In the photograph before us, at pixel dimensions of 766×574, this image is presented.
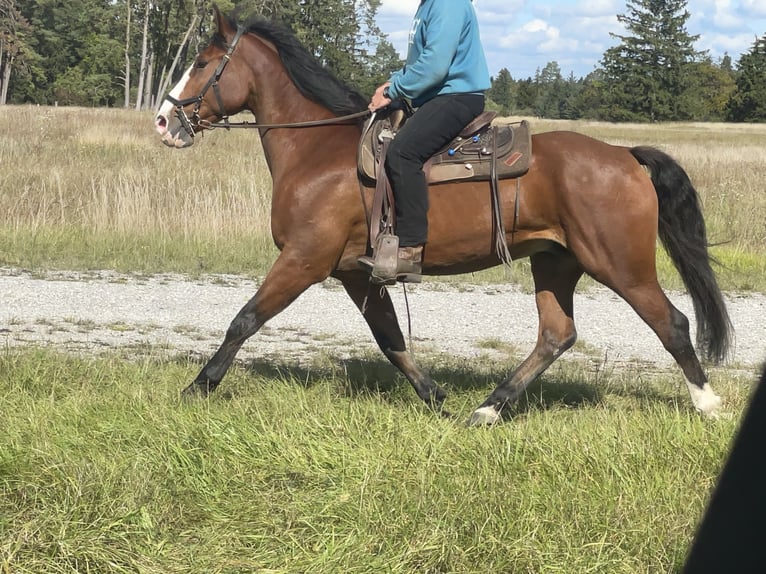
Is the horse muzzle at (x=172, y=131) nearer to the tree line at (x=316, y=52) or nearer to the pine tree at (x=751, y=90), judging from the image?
the tree line at (x=316, y=52)

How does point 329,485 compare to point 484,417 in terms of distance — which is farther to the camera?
point 484,417

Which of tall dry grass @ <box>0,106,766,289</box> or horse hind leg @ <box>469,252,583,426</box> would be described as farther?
tall dry grass @ <box>0,106,766,289</box>

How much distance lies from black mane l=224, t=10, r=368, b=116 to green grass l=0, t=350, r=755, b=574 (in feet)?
6.89

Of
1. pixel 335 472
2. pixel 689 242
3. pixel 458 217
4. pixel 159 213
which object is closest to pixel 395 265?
pixel 458 217

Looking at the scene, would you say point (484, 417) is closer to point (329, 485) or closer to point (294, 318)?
point (329, 485)

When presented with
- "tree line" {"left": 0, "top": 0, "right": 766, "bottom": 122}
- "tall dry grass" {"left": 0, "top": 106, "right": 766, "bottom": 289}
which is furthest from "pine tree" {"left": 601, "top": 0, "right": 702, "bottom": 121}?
"tall dry grass" {"left": 0, "top": 106, "right": 766, "bottom": 289}

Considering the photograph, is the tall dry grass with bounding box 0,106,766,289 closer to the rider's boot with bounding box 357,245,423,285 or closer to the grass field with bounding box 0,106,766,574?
the grass field with bounding box 0,106,766,574

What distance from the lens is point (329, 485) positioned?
4.07 metres

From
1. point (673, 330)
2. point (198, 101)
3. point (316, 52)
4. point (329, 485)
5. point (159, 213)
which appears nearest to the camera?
point (329, 485)

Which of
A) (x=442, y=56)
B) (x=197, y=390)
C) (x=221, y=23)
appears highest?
(x=221, y=23)

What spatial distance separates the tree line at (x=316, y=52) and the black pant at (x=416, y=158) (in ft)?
200

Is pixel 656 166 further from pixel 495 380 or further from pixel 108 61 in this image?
pixel 108 61

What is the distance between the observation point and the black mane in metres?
6.32

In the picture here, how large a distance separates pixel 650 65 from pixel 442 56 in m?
95.2
